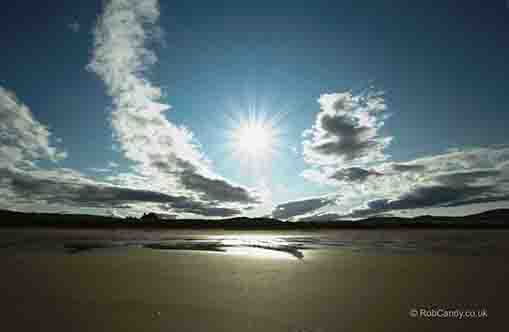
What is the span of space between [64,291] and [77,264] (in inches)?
218

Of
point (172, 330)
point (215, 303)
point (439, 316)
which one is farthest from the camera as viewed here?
point (215, 303)

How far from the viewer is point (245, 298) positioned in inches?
273

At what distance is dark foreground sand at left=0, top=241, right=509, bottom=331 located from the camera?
5.16 m

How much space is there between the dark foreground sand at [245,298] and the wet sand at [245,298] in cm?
2

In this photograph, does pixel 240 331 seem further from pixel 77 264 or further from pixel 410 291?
pixel 77 264

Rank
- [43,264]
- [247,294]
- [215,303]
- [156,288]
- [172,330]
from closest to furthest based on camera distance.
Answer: [172,330]
[215,303]
[247,294]
[156,288]
[43,264]

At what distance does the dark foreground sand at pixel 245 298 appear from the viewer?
516 cm

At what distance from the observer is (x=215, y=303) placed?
650 cm

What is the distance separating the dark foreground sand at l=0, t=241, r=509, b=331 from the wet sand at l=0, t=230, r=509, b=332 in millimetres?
21

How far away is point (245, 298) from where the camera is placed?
6.95m

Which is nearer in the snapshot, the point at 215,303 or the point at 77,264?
the point at 215,303

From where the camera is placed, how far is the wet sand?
516cm

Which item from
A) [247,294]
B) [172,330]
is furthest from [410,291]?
[172,330]

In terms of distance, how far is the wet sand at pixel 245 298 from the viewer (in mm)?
5160
